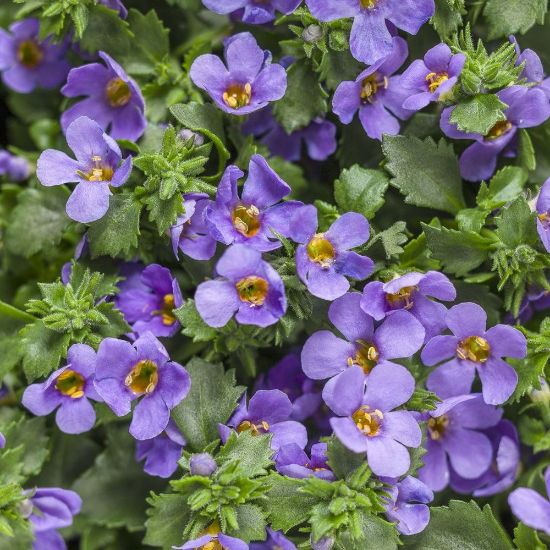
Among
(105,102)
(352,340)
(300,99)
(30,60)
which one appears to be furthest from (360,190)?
(30,60)

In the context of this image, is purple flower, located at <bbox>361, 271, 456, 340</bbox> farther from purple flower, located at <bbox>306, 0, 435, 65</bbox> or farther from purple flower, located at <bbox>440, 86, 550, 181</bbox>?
purple flower, located at <bbox>306, 0, 435, 65</bbox>

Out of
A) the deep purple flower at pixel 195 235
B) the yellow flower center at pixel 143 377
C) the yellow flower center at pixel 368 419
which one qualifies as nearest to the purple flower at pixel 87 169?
the deep purple flower at pixel 195 235

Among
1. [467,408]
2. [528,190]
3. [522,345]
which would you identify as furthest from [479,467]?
[528,190]

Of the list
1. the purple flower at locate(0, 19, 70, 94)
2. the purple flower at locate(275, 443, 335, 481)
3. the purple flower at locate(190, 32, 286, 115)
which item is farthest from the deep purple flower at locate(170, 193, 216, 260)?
the purple flower at locate(0, 19, 70, 94)

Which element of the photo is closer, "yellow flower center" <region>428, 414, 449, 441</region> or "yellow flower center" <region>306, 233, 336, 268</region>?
"yellow flower center" <region>306, 233, 336, 268</region>

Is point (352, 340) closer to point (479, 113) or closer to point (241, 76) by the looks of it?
point (479, 113)

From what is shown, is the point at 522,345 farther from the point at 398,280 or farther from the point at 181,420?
the point at 181,420

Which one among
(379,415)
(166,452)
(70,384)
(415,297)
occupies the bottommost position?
(166,452)
